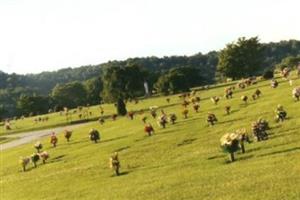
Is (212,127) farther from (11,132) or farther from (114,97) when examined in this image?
(114,97)

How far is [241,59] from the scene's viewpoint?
150750mm

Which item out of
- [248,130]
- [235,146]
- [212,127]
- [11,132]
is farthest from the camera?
[11,132]

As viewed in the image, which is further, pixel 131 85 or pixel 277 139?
pixel 131 85

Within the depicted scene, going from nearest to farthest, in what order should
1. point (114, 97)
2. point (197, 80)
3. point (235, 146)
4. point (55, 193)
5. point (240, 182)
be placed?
point (240, 182) → point (235, 146) → point (55, 193) → point (114, 97) → point (197, 80)

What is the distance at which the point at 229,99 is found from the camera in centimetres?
8456

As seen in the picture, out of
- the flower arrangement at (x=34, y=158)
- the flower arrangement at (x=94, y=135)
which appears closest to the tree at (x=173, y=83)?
the flower arrangement at (x=94, y=135)

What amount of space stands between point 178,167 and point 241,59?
373 feet

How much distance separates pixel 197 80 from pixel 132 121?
269 feet

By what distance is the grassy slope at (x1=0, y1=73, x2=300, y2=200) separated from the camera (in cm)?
3131

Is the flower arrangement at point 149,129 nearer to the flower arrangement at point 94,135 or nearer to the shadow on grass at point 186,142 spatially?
the flower arrangement at point 94,135

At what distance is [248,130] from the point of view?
1874 inches

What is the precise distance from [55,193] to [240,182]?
14423 mm

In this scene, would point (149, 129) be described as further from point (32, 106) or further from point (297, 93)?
point (32, 106)

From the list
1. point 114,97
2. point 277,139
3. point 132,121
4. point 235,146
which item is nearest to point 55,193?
point 235,146
